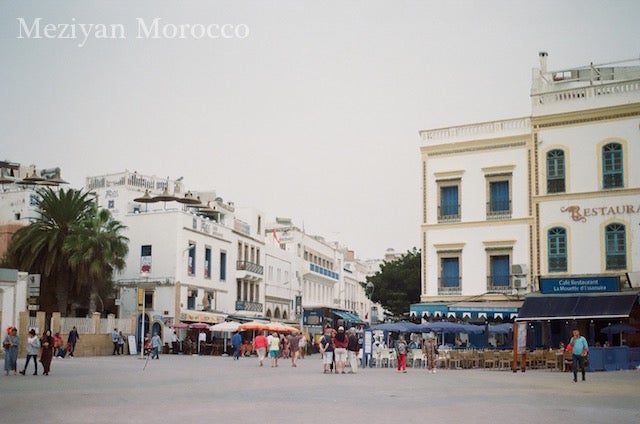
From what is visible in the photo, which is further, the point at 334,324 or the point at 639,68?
the point at 334,324

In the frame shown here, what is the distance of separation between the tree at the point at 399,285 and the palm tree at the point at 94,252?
2323cm

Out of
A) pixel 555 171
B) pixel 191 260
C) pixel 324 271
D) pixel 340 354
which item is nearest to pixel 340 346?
pixel 340 354

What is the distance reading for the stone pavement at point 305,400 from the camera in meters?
12.9

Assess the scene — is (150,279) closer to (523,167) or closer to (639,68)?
(523,167)

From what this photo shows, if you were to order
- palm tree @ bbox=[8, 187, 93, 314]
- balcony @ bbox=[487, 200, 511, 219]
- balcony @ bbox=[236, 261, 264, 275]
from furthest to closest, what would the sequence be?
balcony @ bbox=[236, 261, 264, 275], palm tree @ bbox=[8, 187, 93, 314], balcony @ bbox=[487, 200, 511, 219]

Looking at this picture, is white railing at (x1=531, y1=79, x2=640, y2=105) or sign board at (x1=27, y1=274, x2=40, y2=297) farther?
white railing at (x1=531, y1=79, x2=640, y2=105)

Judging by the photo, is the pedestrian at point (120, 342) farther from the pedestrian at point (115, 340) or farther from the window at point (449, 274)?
the window at point (449, 274)

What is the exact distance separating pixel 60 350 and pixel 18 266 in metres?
10.9

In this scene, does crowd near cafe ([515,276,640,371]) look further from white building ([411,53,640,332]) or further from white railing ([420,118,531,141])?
white railing ([420,118,531,141])

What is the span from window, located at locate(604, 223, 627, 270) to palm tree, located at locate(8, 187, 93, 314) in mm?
29538

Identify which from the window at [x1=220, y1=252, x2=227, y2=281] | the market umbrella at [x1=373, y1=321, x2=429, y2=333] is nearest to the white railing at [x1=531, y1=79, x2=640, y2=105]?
the market umbrella at [x1=373, y1=321, x2=429, y2=333]

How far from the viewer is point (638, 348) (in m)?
32.7

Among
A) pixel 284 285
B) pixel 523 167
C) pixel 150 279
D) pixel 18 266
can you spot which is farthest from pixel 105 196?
pixel 523 167

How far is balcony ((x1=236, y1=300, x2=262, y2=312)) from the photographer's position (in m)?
60.3
